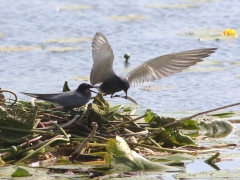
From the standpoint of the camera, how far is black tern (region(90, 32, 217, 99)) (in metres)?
7.98

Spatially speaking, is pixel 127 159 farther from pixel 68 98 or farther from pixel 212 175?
pixel 68 98

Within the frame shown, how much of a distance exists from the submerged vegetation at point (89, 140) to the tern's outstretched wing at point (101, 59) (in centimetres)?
73

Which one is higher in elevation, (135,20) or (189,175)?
(135,20)

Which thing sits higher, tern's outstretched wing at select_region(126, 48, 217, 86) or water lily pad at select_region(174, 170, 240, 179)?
tern's outstretched wing at select_region(126, 48, 217, 86)

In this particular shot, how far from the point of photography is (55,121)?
695 cm

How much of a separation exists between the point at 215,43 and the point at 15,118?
712cm

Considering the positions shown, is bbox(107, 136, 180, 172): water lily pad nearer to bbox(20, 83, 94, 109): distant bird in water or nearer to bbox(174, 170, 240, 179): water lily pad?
bbox(174, 170, 240, 179): water lily pad

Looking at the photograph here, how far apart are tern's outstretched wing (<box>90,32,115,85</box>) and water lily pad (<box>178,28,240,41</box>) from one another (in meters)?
5.09

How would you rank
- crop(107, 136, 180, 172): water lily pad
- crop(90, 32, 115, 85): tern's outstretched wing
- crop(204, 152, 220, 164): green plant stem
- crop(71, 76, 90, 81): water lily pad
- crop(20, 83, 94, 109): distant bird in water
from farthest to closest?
crop(71, 76, 90, 81): water lily pad → crop(90, 32, 115, 85): tern's outstretched wing → crop(20, 83, 94, 109): distant bird in water → crop(204, 152, 220, 164): green plant stem → crop(107, 136, 180, 172): water lily pad

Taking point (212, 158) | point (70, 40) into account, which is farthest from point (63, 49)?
point (212, 158)

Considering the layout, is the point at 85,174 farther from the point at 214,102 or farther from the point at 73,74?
the point at 73,74

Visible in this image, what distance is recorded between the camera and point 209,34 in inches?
532

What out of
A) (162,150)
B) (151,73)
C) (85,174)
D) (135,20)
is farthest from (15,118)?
(135,20)

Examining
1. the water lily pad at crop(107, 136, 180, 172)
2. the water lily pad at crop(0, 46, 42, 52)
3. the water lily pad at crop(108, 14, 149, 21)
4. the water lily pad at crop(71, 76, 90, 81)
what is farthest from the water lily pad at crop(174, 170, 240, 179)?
→ the water lily pad at crop(108, 14, 149, 21)
